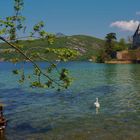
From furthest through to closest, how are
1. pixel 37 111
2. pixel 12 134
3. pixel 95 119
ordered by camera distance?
pixel 37 111
pixel 95 119
pixel 12 134

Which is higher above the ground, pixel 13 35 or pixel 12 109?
pixel 13 35

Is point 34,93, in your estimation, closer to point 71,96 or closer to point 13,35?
point 71,96

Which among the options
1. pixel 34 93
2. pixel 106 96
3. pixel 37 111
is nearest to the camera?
pixel 37 111

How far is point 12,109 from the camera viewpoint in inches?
1590

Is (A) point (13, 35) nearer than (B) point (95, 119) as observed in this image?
Yes

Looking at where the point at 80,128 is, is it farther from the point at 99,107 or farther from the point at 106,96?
the point at 106,96

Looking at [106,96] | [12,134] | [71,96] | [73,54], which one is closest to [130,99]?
[106,96]

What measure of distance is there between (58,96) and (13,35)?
3150 centimetres

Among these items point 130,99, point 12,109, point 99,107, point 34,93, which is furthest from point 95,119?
point 34,93

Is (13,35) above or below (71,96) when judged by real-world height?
above

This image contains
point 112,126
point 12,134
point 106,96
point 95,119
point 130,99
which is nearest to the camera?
point 12,134

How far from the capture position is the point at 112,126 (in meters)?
30.6

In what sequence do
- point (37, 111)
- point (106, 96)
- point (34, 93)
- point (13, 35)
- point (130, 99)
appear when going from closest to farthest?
point (13, 35), point (37, 111), point (130, 99), point (106, 96), point (34, 93)

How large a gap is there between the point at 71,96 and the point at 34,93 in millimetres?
7006
